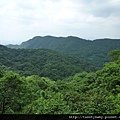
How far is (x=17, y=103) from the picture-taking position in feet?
32.2

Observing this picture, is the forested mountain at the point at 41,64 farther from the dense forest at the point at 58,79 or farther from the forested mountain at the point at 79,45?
the forested mountain at the point at 79,45

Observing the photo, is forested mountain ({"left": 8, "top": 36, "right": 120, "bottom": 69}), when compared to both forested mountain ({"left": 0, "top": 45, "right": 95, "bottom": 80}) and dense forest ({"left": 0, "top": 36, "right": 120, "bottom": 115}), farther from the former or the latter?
forested mountain ({"left": 0, "top": 45, "right": 95, "bottom": 80})

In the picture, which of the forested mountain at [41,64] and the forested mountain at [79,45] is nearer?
the forested mountain at [41,64]

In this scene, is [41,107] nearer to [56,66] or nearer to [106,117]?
[106,117]

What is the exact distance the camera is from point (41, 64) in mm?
56125

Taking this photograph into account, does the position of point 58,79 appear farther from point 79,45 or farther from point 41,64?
point 79,45

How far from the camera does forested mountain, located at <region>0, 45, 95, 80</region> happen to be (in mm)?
47250

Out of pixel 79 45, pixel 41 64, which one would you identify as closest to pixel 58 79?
pixel 41 64

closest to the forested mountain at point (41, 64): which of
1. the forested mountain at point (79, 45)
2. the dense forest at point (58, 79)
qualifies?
the dense forest at point (58, 79)

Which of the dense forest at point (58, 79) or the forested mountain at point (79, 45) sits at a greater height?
the forested mountain at point (79, 45)

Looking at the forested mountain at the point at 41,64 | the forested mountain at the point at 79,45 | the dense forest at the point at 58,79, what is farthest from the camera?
the forested mountain at the point at 79,45

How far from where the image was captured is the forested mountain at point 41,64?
4725 cm

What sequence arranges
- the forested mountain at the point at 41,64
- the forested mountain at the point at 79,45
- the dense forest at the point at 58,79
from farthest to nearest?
the forested mountain at the point at 79,45 → the forested mountain at the point at 41,64 → the dense forest at the point at 58,79

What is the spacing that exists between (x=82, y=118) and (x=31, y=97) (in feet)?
30.0
